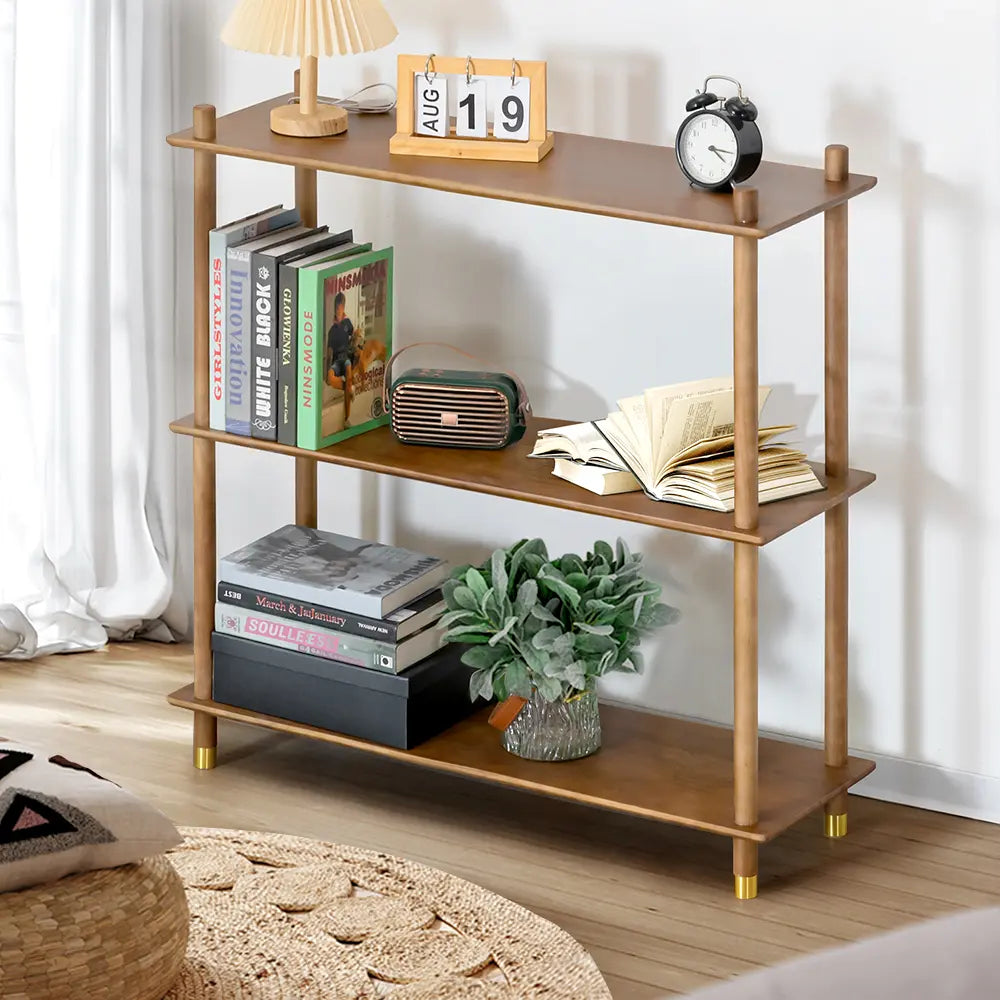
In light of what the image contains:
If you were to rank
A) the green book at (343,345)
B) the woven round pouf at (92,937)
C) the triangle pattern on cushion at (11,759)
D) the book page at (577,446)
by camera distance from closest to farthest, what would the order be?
the woven round pouf at (92,937), the triangle pattern on cushion at (11,759), the book page at (577,446), the green book at (343,345)

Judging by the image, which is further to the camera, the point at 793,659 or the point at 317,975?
the point at 793,659

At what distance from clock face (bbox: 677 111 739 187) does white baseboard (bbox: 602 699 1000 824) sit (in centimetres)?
97

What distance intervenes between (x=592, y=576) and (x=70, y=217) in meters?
1.22

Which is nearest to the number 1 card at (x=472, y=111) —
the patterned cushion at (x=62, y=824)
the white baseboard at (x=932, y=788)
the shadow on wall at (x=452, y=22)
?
the shadow on wall at (x=452, y=22)

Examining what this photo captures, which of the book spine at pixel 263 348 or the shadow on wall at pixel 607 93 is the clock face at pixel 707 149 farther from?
the book spine at pixel 263 348

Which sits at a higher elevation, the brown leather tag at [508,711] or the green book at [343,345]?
the green book at [343,345]

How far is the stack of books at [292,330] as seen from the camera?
259 cm

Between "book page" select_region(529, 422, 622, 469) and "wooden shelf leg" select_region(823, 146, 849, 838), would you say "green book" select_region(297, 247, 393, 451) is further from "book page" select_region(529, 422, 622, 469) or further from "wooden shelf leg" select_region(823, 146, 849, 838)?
"wooden shelf leg" select_region(823, 146, 849, 838)

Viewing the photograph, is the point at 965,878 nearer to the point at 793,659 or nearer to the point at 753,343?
the point at 793,659

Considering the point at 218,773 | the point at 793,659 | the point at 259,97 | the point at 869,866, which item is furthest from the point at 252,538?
the point at 869,866

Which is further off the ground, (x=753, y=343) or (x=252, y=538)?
(x=753, y=343)

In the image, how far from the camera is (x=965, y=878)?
2.52m

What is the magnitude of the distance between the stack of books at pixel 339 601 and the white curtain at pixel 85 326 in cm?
54

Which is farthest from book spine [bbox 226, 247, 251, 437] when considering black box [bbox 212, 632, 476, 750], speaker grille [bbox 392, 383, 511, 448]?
black box [bbox 212, 632, 476, 750]
